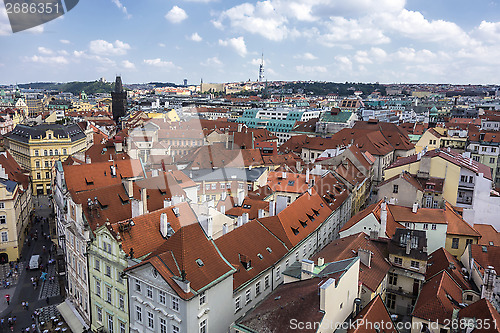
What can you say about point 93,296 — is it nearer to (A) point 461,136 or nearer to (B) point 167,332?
(B) point 167,332

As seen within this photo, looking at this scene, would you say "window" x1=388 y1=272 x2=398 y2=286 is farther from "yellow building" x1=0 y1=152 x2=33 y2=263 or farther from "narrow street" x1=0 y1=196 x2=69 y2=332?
"yellow building" x1=0 y1=152 x2=33 y2=263

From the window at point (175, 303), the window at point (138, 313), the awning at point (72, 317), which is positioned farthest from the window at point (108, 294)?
the window at point (175, 303)

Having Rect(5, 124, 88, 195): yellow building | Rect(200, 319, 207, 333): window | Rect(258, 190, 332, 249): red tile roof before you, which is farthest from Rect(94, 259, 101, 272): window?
Rect(5, 124, 88, 195): yellow building

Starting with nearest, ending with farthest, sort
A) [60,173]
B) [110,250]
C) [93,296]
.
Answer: [110,250] → [93,296] → [60,173]

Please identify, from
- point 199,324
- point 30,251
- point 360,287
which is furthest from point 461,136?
point 30,251

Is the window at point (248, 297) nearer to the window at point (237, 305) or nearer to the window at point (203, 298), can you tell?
the window at point (237, 305)

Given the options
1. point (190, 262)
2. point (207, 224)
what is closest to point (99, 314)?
point (207, 224)

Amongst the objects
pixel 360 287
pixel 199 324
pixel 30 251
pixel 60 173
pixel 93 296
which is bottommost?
pixel 30 251
